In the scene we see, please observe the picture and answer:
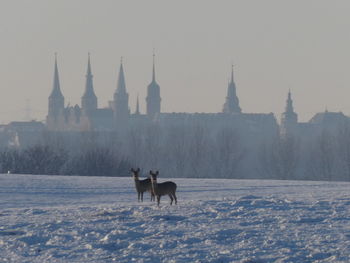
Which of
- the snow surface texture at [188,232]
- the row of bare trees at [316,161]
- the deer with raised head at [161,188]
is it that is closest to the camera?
the snow surface texture at [188,232]

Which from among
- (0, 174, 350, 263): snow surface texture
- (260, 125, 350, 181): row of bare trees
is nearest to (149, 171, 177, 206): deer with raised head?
(0, 174, 350, 263): snow surface texture

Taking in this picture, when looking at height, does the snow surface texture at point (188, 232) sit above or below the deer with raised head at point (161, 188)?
below

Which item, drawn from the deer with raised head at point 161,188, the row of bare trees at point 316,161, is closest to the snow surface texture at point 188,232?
the deer with raised head at point 161,188

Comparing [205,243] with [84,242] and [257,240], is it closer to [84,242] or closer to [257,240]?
[257,240]

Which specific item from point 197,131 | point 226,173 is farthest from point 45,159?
point 197,131

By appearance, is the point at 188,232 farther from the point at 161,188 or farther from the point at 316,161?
the point at 316,161

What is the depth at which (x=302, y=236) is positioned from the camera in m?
16.4

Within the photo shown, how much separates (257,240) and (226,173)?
274ft

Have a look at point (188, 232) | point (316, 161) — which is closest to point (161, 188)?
point (188, 232)

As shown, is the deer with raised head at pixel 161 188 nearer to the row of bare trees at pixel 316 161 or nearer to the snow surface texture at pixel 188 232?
the snow surface texture at pixel 188 232

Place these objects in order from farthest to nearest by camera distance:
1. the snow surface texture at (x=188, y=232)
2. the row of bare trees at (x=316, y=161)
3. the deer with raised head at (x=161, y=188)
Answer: the row of bare trees at (x=316, y=161), the deer with raised head at (x=161, y=188), the snow surface texture at (x=188, y=232)

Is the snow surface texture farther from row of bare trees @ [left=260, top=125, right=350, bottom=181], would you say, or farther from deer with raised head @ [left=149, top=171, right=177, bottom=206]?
row of bare trees @ [left=260, top=125, right=350, bottom=181]

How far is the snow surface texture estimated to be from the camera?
1542 cm

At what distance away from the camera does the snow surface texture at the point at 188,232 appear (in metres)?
15.4
